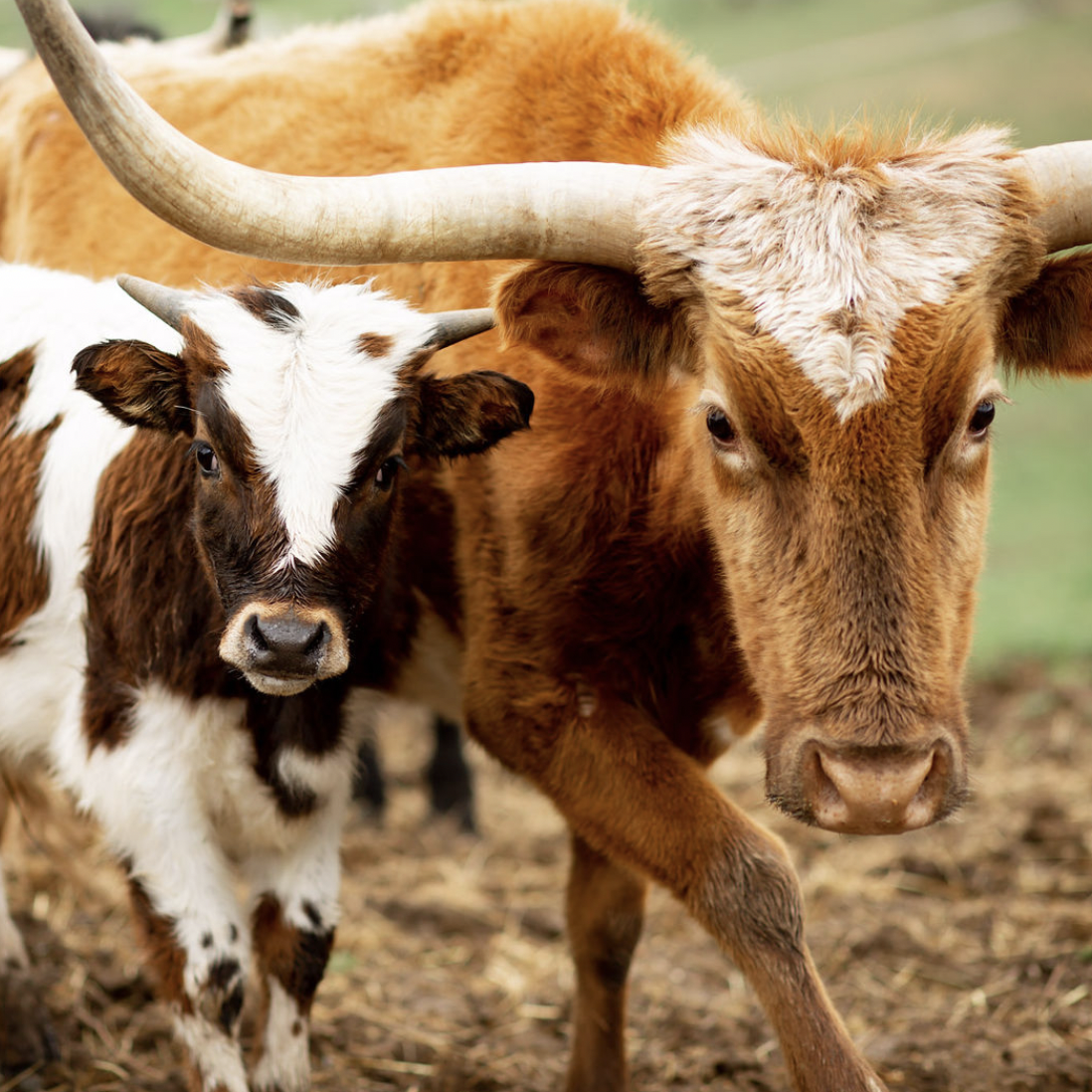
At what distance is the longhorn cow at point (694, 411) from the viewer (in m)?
3.02

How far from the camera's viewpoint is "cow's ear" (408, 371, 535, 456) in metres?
3.59

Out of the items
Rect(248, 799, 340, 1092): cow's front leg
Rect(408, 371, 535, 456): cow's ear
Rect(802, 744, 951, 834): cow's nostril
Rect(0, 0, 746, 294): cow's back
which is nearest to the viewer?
Rect(802, 744, 951, 834): cow's nostril

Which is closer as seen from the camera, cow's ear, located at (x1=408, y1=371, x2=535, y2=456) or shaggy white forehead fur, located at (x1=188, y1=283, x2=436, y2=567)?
shaggy white forehead fur, located at (x1=188, y1=283, x2=436, y2=567)

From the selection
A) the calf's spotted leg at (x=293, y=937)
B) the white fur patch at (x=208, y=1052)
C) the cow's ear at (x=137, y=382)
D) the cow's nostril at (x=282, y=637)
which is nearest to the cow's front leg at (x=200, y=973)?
the white fur patch at (x=208, y=1052)

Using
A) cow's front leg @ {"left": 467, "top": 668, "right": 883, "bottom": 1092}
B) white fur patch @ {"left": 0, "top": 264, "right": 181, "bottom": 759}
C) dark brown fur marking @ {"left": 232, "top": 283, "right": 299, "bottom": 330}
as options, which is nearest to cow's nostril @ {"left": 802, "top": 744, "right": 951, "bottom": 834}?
cow's front leg @ {"left": 467, "top": 668, "right": 883, "bottom": 1092}

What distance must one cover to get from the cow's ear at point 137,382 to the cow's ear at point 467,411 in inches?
21.9

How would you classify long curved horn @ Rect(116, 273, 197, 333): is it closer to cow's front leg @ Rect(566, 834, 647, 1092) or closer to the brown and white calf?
the brown and white calf

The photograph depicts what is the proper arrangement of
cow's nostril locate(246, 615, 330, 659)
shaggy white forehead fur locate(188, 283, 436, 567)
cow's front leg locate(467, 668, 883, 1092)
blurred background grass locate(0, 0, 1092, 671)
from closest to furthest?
cow's nostril locate(246, 615, 330, 659)
shaggy white forehead fur locate(188, 283, 436, 567)
cow's front leg locate(467, 668, 883, 1092)
blurred background grass locate(0, 0, 1092, 671)

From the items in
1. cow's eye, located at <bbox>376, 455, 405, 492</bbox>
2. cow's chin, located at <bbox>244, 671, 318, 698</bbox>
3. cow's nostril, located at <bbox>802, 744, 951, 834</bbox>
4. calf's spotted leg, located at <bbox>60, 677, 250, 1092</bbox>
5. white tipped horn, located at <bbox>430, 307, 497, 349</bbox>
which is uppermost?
white tipped horn, located at <bbox>430, 307, 497, 349</bbox>

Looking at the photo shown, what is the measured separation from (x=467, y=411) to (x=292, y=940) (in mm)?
1429

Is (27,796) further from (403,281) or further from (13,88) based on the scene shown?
(13,88)

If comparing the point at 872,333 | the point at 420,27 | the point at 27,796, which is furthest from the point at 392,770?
the point at 872,333

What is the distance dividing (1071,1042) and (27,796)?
3259 millimetres

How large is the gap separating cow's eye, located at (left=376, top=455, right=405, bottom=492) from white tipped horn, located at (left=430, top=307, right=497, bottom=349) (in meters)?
0.31
